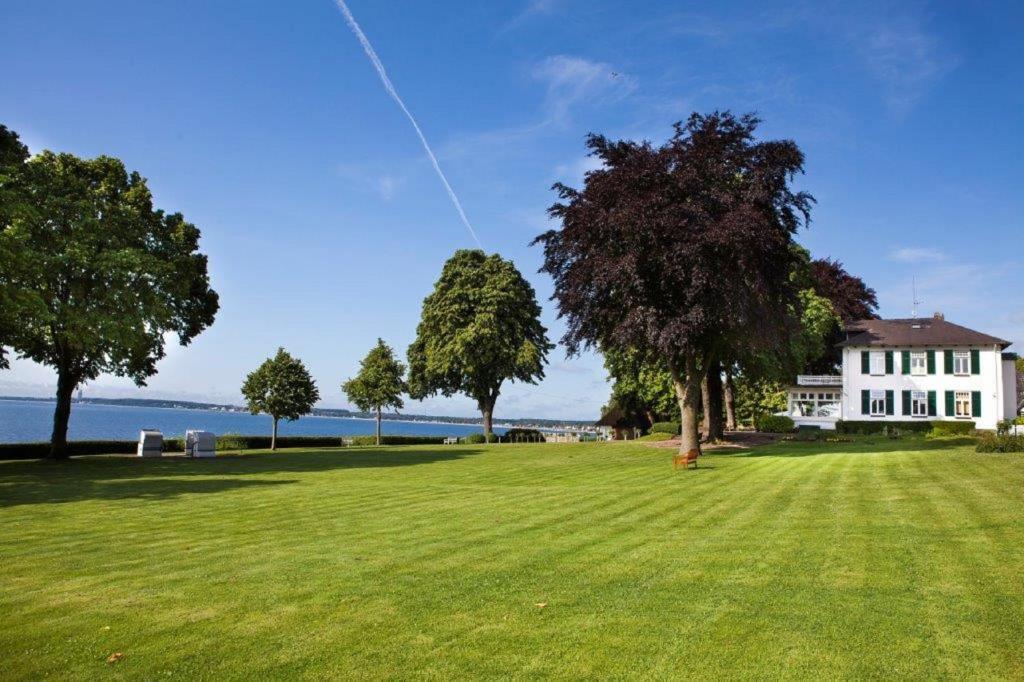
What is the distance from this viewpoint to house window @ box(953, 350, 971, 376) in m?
50.2

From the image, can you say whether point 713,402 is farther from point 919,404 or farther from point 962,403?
point 962,403

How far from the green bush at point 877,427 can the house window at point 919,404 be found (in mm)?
3469

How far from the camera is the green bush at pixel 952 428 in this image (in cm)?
4144

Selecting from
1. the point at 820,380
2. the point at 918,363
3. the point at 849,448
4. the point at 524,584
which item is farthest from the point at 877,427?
the point at 524,584

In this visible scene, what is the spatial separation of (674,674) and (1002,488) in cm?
1422

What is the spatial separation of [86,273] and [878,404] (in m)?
51.9

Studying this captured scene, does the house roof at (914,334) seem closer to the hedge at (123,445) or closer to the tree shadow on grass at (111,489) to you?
the hedge at (123,445)

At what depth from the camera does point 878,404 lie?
2055 inches

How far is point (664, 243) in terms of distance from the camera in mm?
28375

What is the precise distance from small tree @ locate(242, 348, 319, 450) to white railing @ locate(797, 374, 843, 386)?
39856 millimetres

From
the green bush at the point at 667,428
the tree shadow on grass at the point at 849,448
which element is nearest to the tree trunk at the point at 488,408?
the green bush at the point at 667,428

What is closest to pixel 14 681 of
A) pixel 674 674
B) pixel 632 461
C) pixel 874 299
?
pixel 674 674

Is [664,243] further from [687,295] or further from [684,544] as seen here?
[684,544]

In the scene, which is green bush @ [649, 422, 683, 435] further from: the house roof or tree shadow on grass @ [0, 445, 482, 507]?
tree shadow on grass @ [0, 445, 482, 507]
